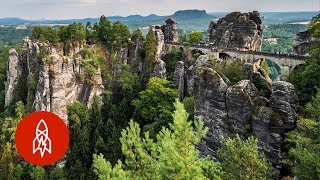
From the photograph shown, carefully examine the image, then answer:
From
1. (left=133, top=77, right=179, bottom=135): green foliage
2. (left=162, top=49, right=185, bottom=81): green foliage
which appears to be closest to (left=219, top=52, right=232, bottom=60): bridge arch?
(left=162, top=49, right=185, bottom=81): green foliage

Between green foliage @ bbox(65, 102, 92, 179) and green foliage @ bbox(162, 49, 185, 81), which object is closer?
green foliage @ bbox(65, 102, 92, 179)

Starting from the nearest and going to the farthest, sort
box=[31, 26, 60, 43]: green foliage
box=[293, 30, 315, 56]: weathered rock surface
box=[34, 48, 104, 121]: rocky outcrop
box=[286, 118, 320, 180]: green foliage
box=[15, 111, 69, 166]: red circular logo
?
box=[15, 111, 69, 166]: red circular logo, box=[286, 118, 320, 180]: green foliage, box=[293, 30, 315, 56]: weathered rock surface, box=[34, 48, 104, 121]: rocky outcrop, box=[31, 26, 60, 43]: green foliage

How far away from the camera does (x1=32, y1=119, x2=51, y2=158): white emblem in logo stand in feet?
56.4

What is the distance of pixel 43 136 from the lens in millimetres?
17266

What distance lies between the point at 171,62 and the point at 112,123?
18.0m

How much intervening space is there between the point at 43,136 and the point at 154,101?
39.6 metres

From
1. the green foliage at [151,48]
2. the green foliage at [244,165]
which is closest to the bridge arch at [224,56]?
the green foliage at [151,48]

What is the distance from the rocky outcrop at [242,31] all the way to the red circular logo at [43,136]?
1963 inches

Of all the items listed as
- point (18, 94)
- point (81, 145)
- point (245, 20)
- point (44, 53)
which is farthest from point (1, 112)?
point (245, 20)

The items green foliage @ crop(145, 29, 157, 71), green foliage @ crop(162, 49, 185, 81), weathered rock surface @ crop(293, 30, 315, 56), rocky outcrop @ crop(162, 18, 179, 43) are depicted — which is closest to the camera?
weathered rock surface @ crop(293, 30, 315, 56)

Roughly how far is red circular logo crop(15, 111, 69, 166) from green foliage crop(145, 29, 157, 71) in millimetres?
48355

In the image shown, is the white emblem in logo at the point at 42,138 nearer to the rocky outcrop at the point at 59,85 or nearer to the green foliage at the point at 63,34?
the rocky outcrop at the point at 59,85

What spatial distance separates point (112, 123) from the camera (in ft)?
184

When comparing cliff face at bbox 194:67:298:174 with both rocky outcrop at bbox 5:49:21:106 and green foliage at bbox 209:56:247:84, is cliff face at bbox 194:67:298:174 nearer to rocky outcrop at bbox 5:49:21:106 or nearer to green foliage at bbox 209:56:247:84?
green foliage at bbox 209:56:247:84
